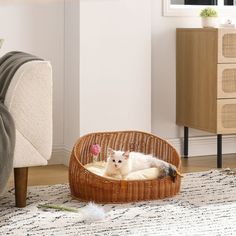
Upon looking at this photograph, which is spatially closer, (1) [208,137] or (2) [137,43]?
(2) [137,43]

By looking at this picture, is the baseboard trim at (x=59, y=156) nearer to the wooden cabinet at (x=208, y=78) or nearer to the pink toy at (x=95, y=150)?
the pink toy at (x=95, y=150)

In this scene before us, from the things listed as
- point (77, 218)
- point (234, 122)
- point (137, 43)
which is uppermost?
point (137, 43)

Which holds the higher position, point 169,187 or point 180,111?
point 180,111

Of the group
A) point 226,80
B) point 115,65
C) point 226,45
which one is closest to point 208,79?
point 226,80

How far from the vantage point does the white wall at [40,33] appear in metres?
4.36

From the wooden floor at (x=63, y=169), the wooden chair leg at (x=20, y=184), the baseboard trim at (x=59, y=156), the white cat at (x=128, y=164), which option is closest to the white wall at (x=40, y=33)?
the baseboard trim at (x=59, y=156)

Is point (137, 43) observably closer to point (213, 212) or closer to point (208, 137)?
point (208, 137)

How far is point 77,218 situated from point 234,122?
165 cm

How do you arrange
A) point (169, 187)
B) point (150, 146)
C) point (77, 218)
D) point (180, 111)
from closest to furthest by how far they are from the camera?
point (77, 218), point (169, 187), point (150, 146), point (180, 111)

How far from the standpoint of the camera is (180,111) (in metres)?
4.80

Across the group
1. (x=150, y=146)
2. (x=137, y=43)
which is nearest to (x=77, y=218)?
(x=150, y=146)

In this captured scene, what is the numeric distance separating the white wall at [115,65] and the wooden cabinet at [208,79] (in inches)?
12.2

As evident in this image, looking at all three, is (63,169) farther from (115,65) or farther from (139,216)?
(139,216)

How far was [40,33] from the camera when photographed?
14.6 feet
